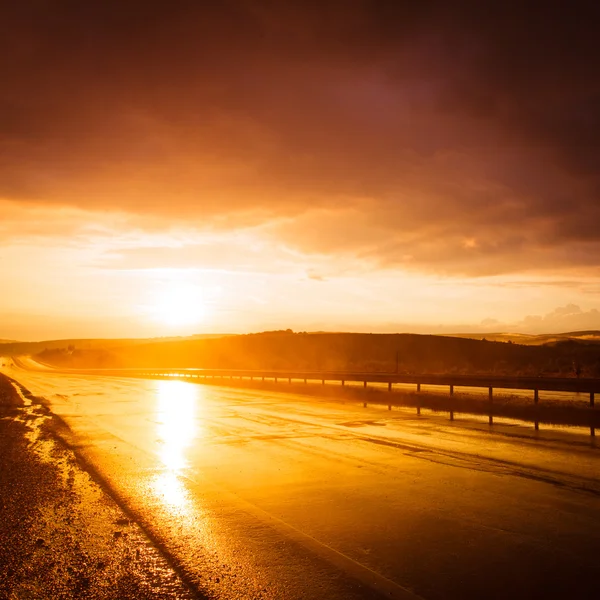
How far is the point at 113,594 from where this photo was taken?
195 inches

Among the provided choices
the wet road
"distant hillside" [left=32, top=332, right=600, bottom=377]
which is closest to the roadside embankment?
the wet road

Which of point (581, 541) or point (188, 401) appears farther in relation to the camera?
point (188, 401)

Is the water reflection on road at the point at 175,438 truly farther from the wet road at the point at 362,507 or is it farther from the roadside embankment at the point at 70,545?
the roadside embankment at the point at 70,545

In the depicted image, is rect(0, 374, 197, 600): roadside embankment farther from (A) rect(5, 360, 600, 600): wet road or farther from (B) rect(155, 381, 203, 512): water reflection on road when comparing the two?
(B) rect(155, 381, 203, 512): water reflection on road

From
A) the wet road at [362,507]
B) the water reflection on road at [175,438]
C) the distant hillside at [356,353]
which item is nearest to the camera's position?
the wet road at [362,507]

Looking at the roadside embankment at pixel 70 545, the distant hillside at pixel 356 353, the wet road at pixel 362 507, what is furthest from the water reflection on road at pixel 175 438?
the distant hillside at pixel 356 353

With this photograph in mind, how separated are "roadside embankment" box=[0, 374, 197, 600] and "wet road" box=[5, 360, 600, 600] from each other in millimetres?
320

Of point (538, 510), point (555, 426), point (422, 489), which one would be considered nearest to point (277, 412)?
point (555, 426)

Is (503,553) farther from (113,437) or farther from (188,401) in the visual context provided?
(188,401)

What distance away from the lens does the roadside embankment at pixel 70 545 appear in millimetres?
5062

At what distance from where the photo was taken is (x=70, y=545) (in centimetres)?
621

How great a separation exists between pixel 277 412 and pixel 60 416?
7812 mm

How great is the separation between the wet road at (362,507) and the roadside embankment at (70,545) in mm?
320

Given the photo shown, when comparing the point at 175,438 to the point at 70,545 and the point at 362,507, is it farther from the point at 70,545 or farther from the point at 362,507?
the point at 70,545
